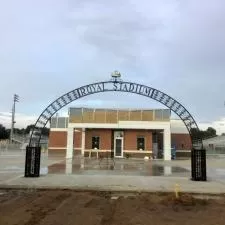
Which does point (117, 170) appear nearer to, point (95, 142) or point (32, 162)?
point (32, 162)

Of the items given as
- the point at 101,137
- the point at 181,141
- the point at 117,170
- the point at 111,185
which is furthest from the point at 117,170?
the point at 181,141

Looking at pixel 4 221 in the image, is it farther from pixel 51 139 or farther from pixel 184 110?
pixel 51 139

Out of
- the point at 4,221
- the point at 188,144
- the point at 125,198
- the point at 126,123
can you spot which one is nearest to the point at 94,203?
the point at 125,198

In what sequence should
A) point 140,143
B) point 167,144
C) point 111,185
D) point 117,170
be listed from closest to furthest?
A: 1. point 111,185
2. point 117,170
3. point 167,144
4. point 140,143

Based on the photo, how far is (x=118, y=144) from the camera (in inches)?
1892

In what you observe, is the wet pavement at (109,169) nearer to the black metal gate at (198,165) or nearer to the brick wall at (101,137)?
the black metal gate at (198,165)

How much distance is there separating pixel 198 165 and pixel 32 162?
316 inches

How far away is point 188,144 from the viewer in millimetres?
57031

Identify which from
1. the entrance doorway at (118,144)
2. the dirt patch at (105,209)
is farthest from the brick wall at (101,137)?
the dirt patch at (105,209)

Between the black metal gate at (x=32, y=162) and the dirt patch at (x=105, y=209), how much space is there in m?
5.36

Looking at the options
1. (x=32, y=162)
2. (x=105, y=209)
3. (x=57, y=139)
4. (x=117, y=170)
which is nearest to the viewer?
(x=105, y=209)

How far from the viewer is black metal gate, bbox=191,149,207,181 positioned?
64.7 feet

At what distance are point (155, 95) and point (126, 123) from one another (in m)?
24.3

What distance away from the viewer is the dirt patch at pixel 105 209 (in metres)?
9.68
